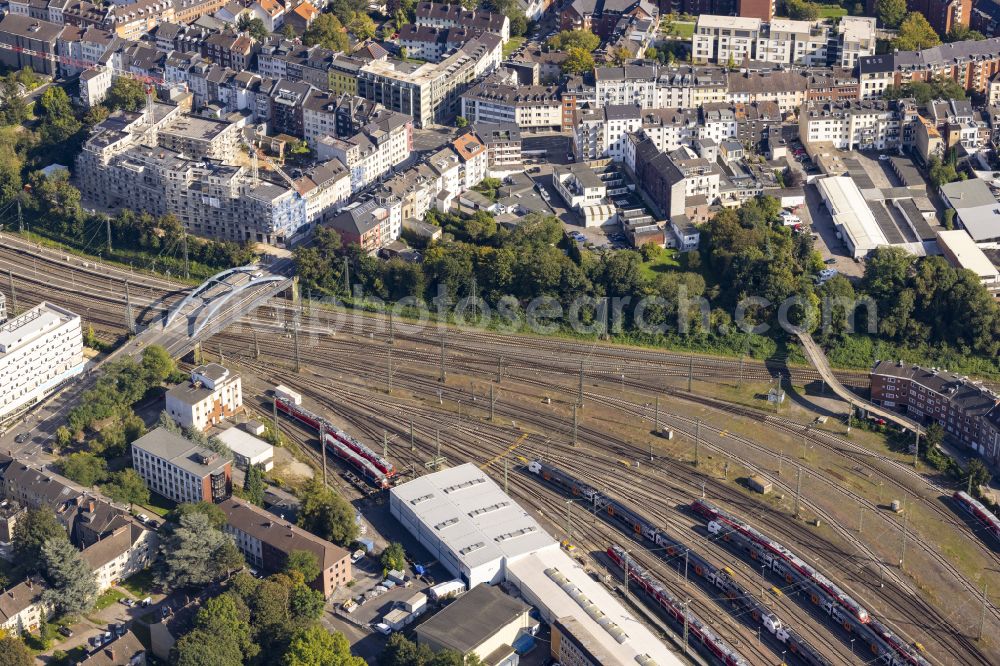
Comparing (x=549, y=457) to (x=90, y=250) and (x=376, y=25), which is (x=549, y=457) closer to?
(x=90, y=250)

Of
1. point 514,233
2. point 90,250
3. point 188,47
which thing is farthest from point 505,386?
point 188,47

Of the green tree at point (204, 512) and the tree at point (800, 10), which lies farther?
the tree at point (800, 10)

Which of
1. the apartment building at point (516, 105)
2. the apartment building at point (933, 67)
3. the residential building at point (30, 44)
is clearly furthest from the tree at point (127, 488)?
the apartment building at point (933, 67)

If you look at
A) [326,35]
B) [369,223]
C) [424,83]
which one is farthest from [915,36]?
[369,223]

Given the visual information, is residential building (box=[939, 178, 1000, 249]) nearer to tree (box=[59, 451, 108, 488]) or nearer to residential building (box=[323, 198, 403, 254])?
residential building (box=[323, 198, 403, 254])

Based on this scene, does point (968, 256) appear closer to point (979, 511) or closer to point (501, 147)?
point (979, 511)

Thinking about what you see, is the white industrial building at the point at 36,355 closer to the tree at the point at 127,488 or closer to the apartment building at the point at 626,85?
the tree at the point at 127,488
